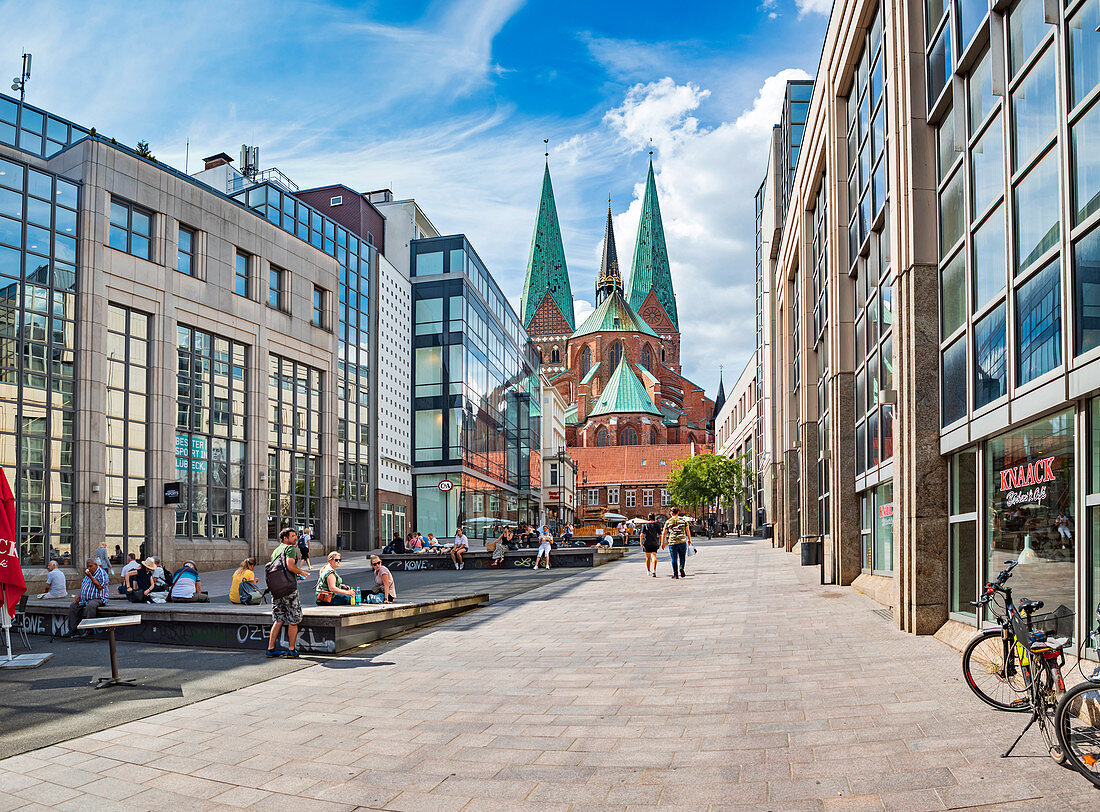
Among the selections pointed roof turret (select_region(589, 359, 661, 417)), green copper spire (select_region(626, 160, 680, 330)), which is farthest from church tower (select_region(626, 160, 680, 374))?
pointed roof turret (select_region(589, 359, 661, 417))

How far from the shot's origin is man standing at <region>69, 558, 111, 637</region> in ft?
48.8

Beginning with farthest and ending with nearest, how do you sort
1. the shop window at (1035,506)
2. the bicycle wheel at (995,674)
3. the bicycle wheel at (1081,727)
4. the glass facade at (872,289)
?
the glass facade at (872,289) → the shop window at (1035,506) → the bicycle wheel at (995,674) → the bicycle wheel at (1081,727)

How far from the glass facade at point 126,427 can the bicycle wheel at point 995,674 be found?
27.0 meters

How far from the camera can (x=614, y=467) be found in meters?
120

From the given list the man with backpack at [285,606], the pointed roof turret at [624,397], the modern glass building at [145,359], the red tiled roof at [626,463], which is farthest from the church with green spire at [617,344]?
the man with backpack at [285,606]

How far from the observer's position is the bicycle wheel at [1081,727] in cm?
523

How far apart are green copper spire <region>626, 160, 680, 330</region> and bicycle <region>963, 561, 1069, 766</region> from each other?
150 meters

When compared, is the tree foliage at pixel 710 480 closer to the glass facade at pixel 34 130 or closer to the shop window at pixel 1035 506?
the glass facade at pixel 34 130

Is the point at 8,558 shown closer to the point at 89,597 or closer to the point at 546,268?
the point at 89,597

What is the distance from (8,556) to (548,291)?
14813cm

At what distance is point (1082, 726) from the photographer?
535cm

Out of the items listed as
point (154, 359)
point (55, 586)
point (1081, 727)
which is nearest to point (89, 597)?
point (55, 586)

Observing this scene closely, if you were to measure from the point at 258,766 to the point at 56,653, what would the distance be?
8155mm

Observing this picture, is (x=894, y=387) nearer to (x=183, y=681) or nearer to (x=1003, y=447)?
(x=1003, y=447)
